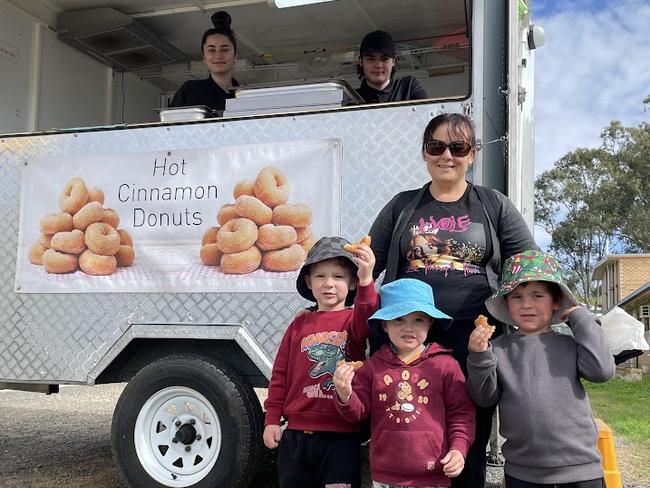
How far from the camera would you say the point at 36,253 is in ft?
13.9

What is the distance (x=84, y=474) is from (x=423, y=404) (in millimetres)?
3437

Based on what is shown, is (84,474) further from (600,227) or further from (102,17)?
(600,227)

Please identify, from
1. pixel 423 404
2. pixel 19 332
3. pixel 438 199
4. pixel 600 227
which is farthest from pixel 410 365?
pixel 600 227

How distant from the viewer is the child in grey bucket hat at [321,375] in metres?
2.78

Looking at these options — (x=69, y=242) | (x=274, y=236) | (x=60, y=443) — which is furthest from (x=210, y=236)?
(x=60, y=443)

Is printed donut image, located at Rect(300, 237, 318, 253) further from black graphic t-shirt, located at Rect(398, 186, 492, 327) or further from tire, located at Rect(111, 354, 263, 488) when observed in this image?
black graphic t-shirt, located at Rect(398, 186, 492, 327)

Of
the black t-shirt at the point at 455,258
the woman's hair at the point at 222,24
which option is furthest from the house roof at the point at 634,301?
the black t-shirt at the point at 455,258

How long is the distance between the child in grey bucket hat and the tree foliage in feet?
109

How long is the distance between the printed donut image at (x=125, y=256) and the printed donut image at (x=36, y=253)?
49cm

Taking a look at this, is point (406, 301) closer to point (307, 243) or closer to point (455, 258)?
point (455, 258)

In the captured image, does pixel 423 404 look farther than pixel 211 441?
No

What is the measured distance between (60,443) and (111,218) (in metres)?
3.22

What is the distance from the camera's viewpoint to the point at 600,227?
35.2 meters

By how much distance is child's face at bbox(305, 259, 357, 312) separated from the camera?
290 cm
